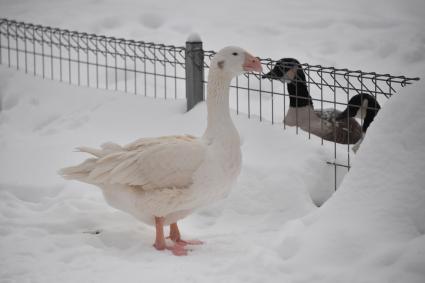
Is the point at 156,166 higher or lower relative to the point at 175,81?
lower

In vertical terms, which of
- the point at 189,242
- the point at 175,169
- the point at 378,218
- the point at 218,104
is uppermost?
the point at 218,104

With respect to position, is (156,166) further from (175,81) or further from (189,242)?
(175,81)

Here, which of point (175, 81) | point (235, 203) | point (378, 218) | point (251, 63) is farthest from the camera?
point (175, 81)

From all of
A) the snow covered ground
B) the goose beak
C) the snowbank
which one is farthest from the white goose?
the snowbank

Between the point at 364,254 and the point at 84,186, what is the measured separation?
334 centimetres

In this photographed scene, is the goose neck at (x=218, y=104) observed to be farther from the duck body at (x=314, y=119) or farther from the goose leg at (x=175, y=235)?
the duck body at (x=314, y=119)

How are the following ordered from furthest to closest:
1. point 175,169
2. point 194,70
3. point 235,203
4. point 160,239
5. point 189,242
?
1. point 194,70
2. point 235,203
3. point 189,242
4. point 160,239
5. point 175,169

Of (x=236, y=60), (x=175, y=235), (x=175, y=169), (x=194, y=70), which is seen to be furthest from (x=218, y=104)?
(x=194, y=70)

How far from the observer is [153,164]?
5.22 m

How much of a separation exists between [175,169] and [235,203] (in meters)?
1.29

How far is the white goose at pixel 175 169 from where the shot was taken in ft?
17.0

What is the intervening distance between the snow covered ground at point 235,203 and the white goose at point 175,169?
1.05ft

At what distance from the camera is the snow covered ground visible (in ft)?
14.0

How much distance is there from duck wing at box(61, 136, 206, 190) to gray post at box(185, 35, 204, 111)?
245 cm
